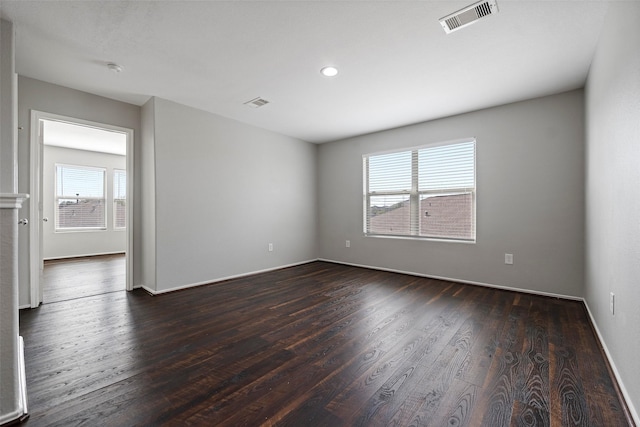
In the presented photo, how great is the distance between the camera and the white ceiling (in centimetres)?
199

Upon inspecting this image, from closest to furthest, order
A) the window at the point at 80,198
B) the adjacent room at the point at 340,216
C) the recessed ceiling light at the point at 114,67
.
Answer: the adjacent room at the point at 340,216, the recessed ceiling light at the point at 114,67, the window at the point at 80,198

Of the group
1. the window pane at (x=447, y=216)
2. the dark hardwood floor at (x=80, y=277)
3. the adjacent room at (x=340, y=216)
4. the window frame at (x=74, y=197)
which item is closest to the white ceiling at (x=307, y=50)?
the adjacent room at (x=340, y=216)

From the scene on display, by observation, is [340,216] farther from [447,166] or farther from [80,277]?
[80,277]

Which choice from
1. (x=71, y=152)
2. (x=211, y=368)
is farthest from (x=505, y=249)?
(x=71, y=152)

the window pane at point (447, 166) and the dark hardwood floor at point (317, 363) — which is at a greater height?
the window pane at point (447, 166)

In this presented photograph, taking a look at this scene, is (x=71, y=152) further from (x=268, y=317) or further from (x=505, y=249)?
(x=505, y=249)

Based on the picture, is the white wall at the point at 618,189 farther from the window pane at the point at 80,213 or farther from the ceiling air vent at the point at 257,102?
the window pane at the point at 80,213

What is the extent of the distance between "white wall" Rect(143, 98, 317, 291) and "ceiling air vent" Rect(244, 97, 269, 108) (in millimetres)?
713

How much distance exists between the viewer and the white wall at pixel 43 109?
297cm

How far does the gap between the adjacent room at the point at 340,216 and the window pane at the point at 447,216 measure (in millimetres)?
44

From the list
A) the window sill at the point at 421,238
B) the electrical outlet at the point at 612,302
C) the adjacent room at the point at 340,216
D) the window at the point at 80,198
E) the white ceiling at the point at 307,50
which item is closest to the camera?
the adjacent room at the point at 340,216

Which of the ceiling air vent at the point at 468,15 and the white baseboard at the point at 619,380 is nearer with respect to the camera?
the white baseboard at the point at 619,380

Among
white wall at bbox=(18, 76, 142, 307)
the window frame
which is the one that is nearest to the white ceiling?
white wall at bbox=(18, 76, 142, 307)

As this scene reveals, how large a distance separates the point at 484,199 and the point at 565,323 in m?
1.76
